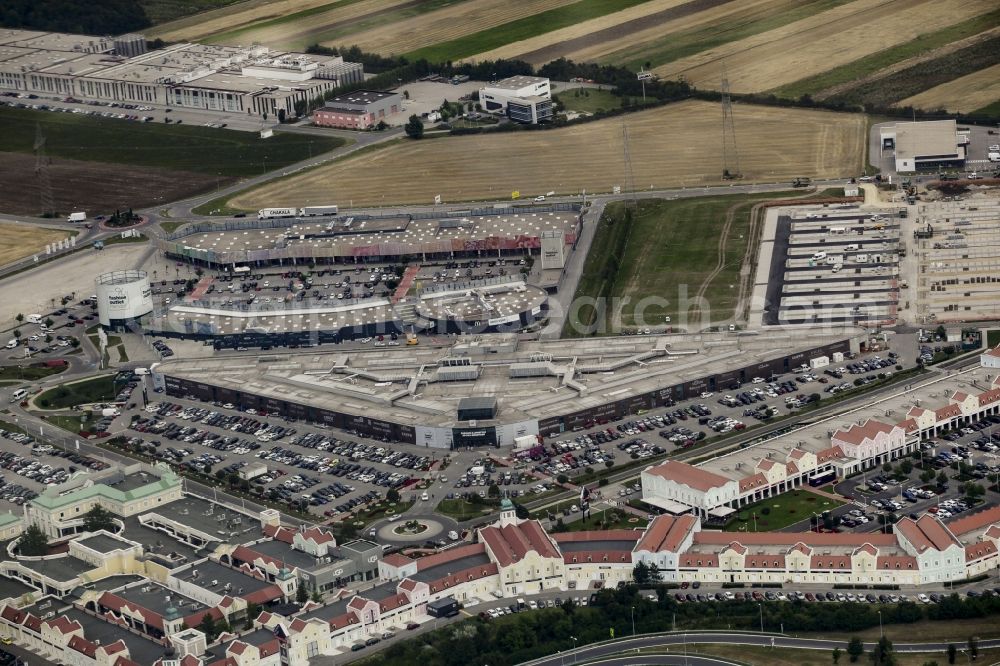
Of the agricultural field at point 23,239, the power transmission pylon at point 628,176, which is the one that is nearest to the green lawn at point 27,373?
the agricultural field at point 23,239

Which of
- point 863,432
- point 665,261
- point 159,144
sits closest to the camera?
point 863,432

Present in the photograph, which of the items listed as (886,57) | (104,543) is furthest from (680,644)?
(886,57)

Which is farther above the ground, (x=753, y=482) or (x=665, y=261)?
(x=665, y=261)

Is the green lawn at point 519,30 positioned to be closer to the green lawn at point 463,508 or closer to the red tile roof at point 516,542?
the green lawn at point 463,508

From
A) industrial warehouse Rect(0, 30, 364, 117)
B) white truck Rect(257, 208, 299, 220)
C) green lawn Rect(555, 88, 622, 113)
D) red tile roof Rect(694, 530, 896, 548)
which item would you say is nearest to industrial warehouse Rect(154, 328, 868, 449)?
red tile roof Rect(694, 530, 896, 548)

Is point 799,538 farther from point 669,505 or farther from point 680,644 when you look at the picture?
point 680,644

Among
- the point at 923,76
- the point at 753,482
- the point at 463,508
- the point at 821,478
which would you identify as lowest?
the point at 463,508

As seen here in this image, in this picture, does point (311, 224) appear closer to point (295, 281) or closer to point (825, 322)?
point (295, 281)
